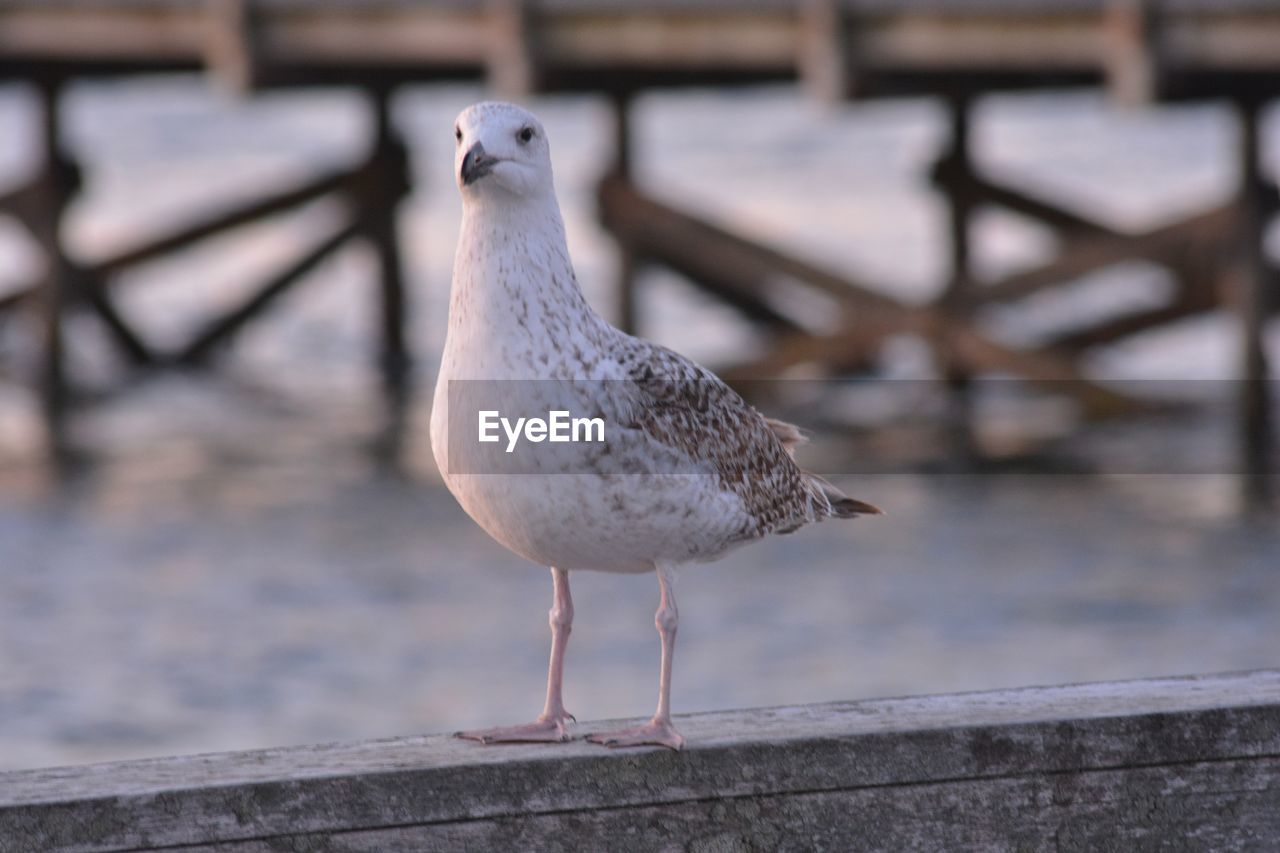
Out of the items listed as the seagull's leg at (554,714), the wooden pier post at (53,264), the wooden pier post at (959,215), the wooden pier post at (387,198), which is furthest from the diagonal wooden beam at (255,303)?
the seagull's leg at (554,714)

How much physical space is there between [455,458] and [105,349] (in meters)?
20.1

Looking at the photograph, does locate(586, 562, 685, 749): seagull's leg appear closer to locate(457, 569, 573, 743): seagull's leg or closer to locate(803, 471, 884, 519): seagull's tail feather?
locate(457, 569, 573, 743): seagull's leg

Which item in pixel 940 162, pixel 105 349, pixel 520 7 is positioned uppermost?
pixel 520 7

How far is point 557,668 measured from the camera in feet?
10.6

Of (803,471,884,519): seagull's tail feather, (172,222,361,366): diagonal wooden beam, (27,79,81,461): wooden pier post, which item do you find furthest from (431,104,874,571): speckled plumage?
(172,222,361,366): diagonal wooden beam

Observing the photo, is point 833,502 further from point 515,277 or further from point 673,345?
point 673,345

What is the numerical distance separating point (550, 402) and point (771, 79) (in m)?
11.8

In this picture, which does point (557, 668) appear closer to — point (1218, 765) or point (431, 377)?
point (1218, 765)

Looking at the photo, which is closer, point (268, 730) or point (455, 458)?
point (455, 458)

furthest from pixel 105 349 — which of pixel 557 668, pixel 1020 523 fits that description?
pixel 557 668

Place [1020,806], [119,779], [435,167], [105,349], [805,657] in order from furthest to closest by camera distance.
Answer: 1. [435,167]
2. [105,349]
3. [805,657]
4. [1020,806]
5. [119,779]

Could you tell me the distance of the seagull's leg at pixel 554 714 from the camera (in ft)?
9.68

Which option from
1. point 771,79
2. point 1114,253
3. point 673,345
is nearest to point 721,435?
point 1114,253

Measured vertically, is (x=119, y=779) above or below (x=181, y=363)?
above
